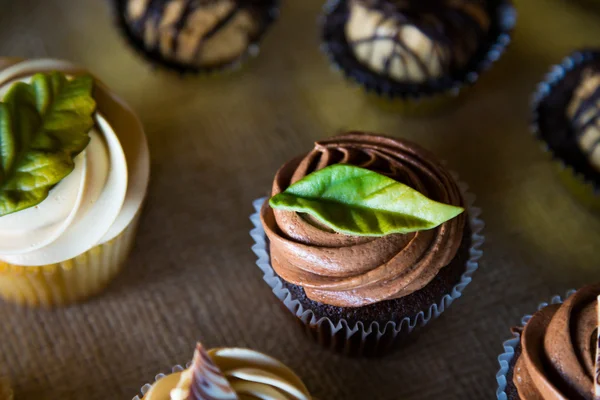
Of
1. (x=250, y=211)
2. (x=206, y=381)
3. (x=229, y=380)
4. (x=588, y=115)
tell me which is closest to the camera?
(x=206, y=381)

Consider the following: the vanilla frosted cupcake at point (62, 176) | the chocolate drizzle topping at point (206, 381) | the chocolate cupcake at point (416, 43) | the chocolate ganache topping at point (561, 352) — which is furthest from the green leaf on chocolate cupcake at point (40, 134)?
the chocolate ganache topping at point (561, 352)

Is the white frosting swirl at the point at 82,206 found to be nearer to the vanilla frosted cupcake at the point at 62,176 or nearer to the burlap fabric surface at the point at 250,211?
the vanilla frosted cupcake at the point at 62,176

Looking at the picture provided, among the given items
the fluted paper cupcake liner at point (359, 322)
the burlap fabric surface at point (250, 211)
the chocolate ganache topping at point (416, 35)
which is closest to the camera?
the fluted paper cupcake liner at point (359, 322)

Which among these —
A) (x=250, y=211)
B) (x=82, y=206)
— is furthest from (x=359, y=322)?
(x=82, y=206)

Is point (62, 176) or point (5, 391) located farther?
point (5, 391)

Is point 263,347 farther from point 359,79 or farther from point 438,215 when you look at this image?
point 359,79

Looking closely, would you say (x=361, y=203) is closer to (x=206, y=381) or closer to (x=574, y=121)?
(x=206, y=381)
